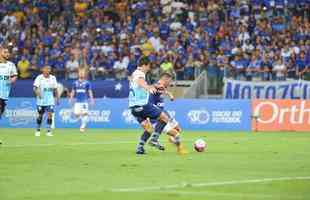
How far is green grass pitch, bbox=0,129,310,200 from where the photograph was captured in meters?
13.2

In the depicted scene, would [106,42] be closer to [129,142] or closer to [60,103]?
[60,103]

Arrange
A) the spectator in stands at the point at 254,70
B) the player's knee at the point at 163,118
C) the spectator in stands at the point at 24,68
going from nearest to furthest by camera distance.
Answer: the player's knee at the point at 163,118, the spectator in stands at the point at 254,70, the spectator in stands at the point at 24,68

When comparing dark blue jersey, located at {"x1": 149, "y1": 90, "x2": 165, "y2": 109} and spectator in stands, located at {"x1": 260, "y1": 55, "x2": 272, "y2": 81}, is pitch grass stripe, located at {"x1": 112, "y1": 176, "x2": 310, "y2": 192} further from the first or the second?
spectator in stands, located at {"x1": 260, "y1": 55, "x2": 272, "y2": 81}

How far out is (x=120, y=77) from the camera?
41062 millimetres

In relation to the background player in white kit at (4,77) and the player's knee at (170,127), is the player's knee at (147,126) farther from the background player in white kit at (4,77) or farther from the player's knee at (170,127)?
the background player in white kit at (4,77)

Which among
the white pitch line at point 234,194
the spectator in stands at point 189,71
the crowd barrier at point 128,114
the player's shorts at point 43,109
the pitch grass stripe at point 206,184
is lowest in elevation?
the crowd barrier at point 128,114

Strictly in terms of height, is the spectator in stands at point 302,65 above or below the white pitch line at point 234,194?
above

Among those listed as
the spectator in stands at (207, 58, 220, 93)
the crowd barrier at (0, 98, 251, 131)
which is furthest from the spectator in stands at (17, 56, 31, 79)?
the spectator in stands at (207, 58, 220, 93)

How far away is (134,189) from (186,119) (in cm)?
2390

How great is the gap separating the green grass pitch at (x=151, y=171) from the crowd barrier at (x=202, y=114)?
9.59 meters

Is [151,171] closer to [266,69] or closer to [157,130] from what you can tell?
[157,130]

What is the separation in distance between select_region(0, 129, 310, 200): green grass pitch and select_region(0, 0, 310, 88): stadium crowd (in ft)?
43.3

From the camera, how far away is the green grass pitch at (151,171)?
13.2 meters

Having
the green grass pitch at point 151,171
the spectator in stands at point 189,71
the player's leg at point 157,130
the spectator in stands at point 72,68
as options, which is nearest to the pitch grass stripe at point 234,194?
the green grass pitch at point 151,171
